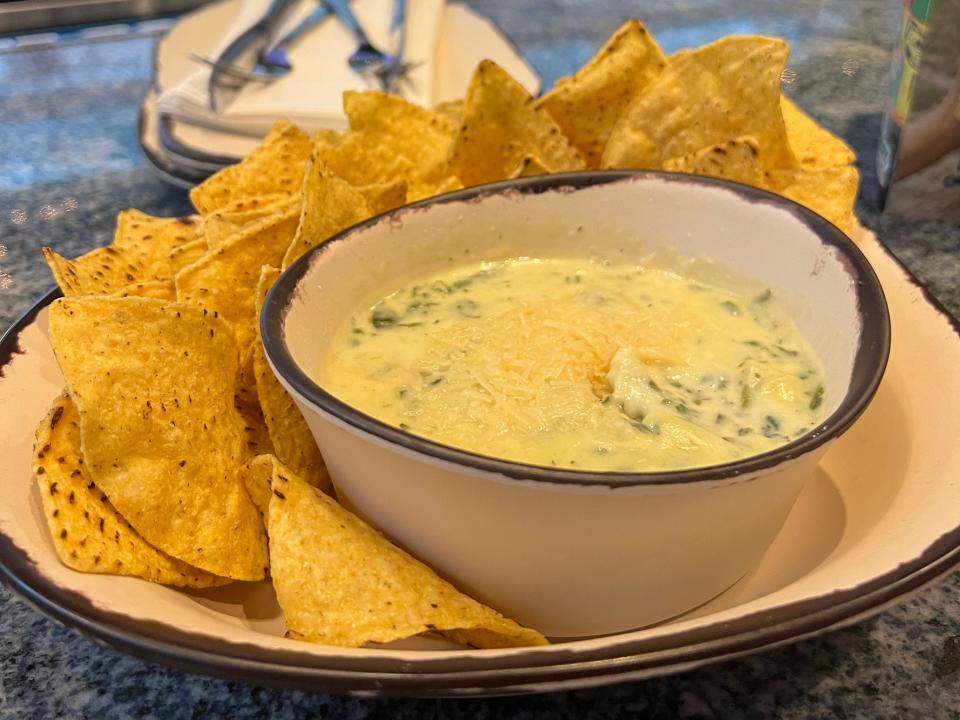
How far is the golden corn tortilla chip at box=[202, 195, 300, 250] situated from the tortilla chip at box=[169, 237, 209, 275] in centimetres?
2

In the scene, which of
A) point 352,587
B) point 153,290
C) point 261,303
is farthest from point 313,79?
point 352,587

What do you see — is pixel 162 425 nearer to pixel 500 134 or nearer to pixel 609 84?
pixel 500 134

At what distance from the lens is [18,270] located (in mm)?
2055

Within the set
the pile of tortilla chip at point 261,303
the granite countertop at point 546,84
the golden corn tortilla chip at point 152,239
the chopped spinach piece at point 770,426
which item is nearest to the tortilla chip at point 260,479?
the pile of tortilla chip at point 261,303

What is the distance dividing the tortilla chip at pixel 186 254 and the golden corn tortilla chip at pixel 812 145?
114 centimetres

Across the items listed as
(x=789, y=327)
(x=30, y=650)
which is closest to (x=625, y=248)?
(x=789, y=327)

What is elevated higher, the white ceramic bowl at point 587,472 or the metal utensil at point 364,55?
the white ceramic bowl at point 587,472

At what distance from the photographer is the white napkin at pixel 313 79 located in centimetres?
247

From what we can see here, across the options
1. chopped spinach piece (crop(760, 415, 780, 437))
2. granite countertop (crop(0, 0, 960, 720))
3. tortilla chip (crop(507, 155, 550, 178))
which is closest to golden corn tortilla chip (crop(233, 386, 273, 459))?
granite countertop (crop(0, 0, 960, 720))

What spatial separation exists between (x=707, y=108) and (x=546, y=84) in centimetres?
144

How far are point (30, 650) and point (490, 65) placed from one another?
1210 mm

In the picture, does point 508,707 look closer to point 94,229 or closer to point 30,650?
point 30,650

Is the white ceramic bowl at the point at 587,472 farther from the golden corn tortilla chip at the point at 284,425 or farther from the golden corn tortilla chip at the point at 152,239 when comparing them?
the golden corn tortilla chip at the point at 152,239

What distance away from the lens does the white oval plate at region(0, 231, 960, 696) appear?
0.86m
